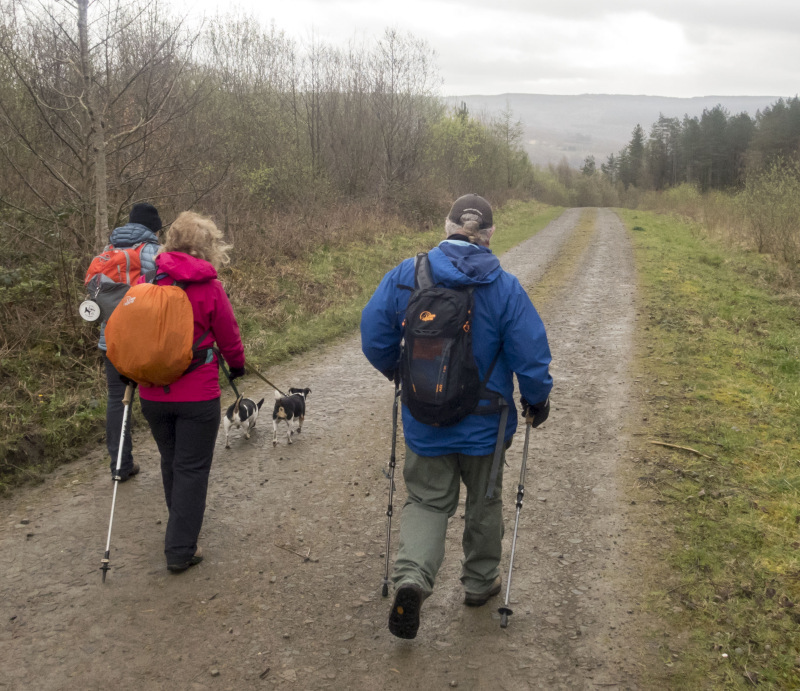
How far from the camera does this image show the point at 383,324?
10.7 ft

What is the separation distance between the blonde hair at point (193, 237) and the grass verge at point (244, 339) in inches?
107

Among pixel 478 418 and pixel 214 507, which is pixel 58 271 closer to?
pixel 214 507

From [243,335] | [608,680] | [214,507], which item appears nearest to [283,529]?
[214,507]

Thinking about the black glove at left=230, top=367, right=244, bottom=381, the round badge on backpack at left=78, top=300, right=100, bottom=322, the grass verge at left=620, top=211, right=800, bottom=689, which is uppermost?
the round badge on backpack at left=78, top=300, right=100, bottom=322

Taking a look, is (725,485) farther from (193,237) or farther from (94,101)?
(94,101)

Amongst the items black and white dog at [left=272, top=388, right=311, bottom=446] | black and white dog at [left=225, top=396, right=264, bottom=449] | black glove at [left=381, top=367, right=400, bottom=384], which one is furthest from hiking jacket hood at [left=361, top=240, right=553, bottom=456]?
black and white dog at [left=225, top=396, right=264, bottom=449]

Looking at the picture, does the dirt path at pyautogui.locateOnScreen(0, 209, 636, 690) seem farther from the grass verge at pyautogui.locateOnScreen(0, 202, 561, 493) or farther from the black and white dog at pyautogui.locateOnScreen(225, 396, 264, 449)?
the grass verge at pyautogui.locateOnScreen(0, 202, 561, 493)

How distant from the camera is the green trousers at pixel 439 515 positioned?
3.05 m

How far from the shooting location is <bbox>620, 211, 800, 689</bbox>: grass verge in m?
3.18

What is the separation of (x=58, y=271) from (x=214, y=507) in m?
4.97

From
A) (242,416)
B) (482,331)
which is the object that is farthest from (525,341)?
(242,416)

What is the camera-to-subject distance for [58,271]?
796 centimetres

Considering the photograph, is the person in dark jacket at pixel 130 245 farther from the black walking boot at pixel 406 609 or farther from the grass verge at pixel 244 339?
the black walking boot at pixel 406 609

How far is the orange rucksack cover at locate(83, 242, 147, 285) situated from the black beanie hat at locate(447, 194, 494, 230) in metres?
2.54
